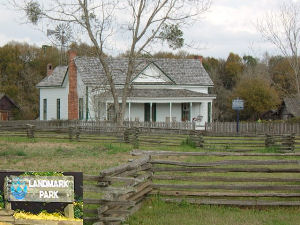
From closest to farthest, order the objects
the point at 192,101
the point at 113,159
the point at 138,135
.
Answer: the point at 113,159 → the point at 138,135 → the point at 192,101

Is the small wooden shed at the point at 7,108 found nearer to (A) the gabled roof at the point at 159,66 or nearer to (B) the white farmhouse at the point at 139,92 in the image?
(B) the white farmhouse at the point at 139,92

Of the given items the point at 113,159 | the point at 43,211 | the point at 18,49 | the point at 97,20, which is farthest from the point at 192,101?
the point at 18,49

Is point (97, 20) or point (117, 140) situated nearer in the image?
point (117, 140)

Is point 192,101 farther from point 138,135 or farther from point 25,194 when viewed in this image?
point 25,194

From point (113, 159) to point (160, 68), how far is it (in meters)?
24.5

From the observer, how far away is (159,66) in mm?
45469

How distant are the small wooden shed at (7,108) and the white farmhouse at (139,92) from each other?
38.2 ft

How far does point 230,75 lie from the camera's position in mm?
74312

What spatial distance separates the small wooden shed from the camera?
58281 millimetres

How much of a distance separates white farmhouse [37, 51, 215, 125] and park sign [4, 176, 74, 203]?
31.6m

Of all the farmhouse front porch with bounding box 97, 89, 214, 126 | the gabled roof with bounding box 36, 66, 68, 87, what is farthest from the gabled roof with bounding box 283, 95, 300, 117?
the gabled roof with bounding box 36, 66, 68, 87

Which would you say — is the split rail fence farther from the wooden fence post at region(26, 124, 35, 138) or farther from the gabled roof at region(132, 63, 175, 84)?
→ the wooden fence post at region(26, 124, 35, 138)

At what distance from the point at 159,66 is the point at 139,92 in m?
5.16

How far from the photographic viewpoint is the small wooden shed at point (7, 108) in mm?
58281
